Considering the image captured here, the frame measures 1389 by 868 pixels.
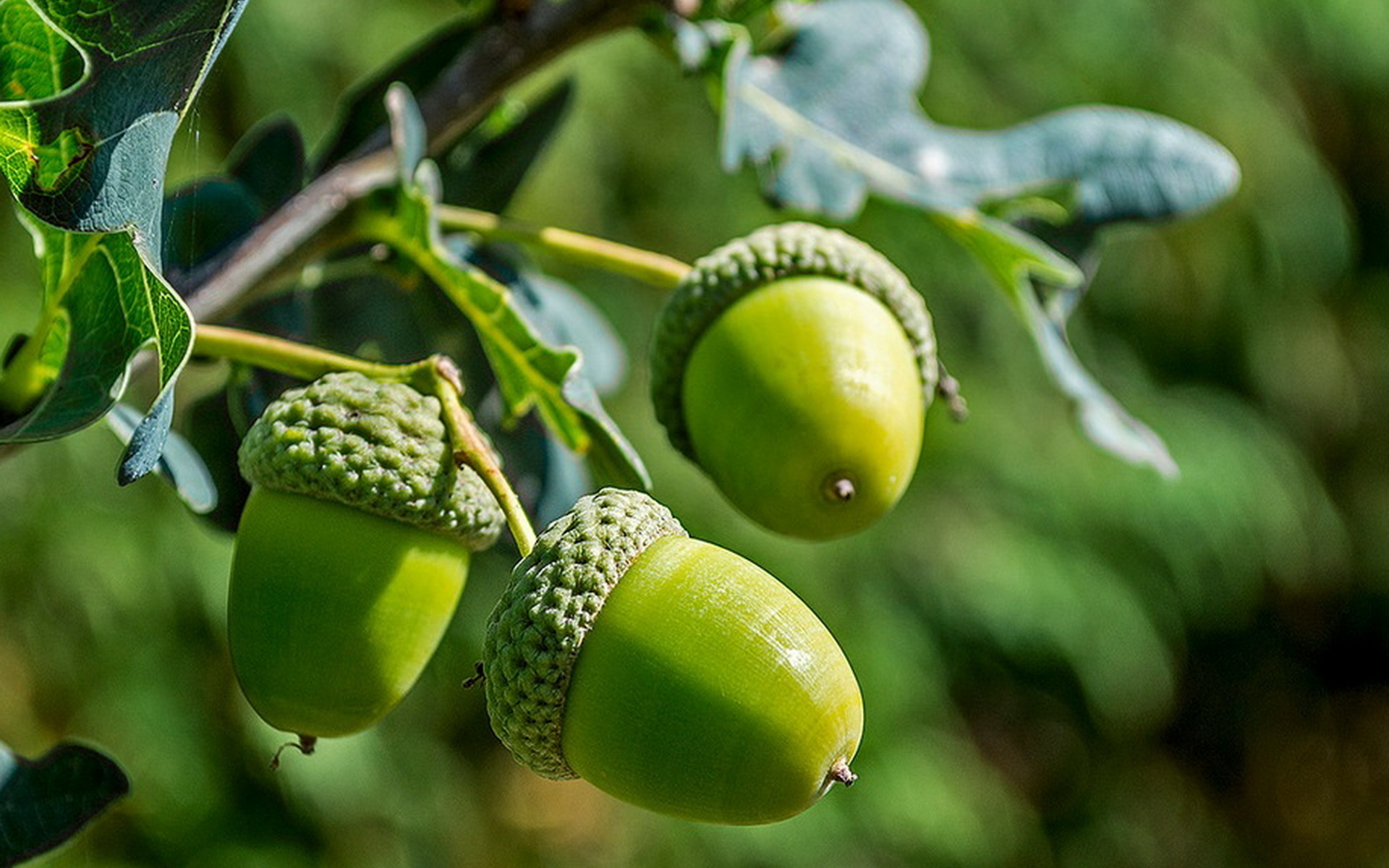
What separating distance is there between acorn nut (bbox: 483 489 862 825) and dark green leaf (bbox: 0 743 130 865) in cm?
18

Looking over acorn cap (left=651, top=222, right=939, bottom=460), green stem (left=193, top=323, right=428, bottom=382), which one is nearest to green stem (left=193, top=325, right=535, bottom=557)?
green stem (left=193, top=323, right=428, bottom=382)

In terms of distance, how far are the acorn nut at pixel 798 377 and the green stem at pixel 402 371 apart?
0.09m

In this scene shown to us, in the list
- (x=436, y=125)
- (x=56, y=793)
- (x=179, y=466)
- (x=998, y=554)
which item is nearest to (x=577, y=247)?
(x=436, y=125)

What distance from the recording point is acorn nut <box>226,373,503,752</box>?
467 millimetres

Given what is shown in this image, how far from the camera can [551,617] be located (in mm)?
438

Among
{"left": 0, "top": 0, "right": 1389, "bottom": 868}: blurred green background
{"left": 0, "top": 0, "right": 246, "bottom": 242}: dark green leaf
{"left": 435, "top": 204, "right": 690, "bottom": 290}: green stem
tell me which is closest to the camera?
{"left": 0, "top": 0, "right": 246, "bottom": 242}: dark green leaf

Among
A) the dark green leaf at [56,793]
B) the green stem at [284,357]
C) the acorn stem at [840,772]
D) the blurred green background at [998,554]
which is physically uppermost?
the green stem at [284,357]

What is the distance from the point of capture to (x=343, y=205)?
588 mm

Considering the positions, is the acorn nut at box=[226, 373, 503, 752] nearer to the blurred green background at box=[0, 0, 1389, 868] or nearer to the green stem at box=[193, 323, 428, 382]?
the green stem at box=[193, 323, 428, 382]

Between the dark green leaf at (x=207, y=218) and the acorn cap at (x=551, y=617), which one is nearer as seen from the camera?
the acorn cap at (x=551, y=617)

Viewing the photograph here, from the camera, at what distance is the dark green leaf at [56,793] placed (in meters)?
0.52

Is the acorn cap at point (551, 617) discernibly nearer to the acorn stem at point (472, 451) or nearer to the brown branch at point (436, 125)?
the acorn stem at point (472, 451)

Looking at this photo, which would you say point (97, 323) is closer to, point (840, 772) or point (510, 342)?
point (510, 342)

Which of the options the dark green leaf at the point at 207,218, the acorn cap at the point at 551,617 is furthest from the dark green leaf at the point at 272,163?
the acorn cap at the point at 551,617
